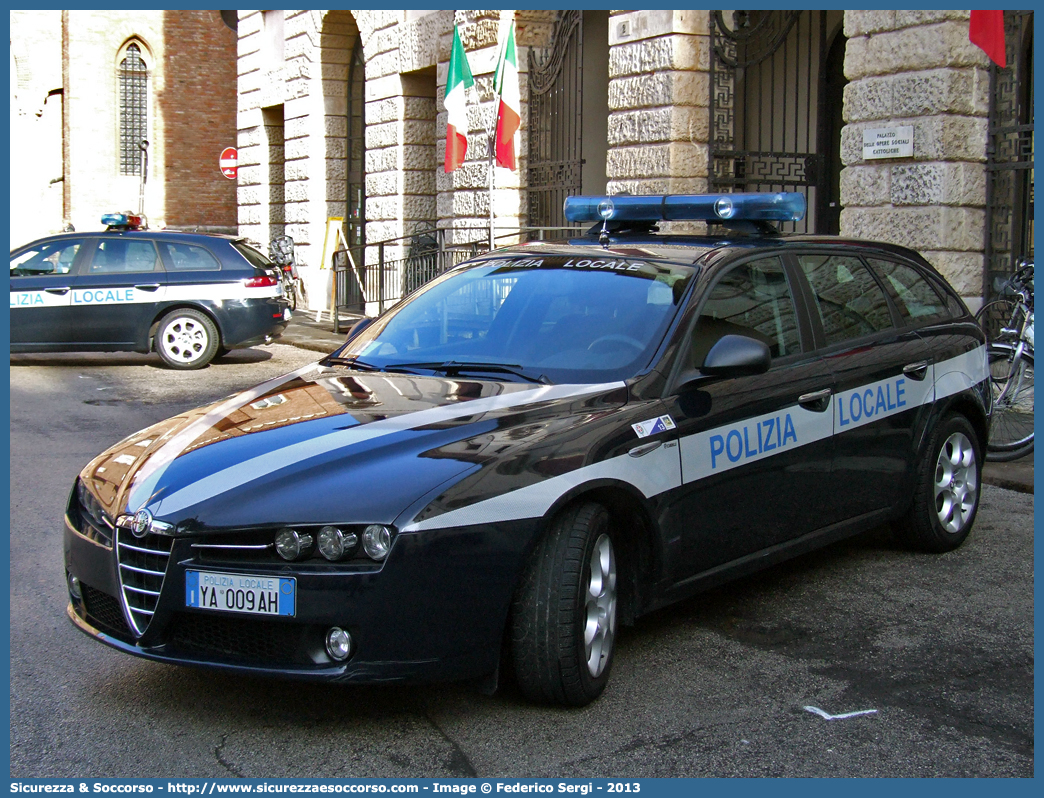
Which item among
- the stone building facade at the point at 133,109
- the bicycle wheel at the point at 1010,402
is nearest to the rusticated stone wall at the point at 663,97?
the bicycle wheel at the point at 1010,402

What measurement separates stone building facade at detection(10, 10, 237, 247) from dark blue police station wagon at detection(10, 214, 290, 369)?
25.4 meters

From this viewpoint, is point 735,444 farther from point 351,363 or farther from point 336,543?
point 336,543

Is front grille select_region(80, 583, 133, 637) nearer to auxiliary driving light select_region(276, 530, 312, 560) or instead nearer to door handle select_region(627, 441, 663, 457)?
auxiliary driving light select_region(276, 530, 312, 560)

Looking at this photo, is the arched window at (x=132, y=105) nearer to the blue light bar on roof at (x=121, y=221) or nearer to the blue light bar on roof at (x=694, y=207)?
the blue light bar on roof at (x=121, y=221)

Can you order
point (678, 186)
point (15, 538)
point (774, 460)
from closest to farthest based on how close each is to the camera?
1. point (774, 460)
2. point (15, 538)
3. point (678, 186)

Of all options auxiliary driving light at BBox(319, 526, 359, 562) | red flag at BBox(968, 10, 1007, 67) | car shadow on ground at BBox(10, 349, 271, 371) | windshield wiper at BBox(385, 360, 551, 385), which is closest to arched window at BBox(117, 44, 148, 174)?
car shadow on ground at BBox(10, 349, 271, 371)

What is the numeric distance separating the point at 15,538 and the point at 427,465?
11.6 feet

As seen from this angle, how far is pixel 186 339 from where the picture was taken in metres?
14.4

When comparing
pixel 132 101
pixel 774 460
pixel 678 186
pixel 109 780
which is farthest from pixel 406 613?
pixel 132 101

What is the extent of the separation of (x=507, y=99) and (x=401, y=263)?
18.1ft

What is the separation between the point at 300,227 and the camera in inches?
936

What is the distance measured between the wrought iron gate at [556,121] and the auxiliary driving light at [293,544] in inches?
523

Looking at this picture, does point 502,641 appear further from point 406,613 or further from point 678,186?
point 678,186

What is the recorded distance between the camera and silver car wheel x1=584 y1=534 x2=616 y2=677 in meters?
4.12
